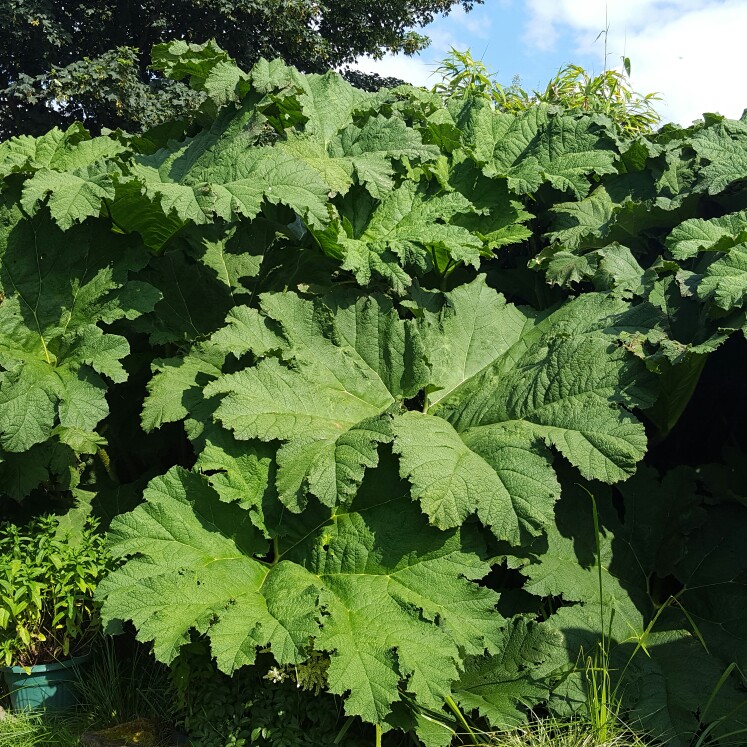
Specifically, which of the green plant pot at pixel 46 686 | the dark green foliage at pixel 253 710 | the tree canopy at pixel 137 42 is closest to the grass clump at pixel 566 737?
the dark green foliage at pixel 253 710

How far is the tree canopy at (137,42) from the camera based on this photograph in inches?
560

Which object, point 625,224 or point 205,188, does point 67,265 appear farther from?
point 625,224

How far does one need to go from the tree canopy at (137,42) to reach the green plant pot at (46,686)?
38.5 ft

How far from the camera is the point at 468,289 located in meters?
3.66

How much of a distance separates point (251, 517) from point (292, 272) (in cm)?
130

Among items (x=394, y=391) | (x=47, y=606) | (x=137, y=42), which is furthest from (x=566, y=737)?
(x=137, y=42)

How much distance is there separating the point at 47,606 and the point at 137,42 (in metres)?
16.6

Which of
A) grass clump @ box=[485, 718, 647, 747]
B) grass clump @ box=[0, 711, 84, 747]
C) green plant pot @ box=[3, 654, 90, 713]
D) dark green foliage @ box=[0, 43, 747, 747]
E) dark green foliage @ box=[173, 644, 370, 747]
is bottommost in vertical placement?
grass clump @ box=[0, 711, 84, 747]

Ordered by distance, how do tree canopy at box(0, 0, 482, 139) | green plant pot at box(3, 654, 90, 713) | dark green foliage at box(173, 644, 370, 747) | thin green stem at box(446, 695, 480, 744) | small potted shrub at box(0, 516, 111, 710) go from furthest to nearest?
tree canopy at box(0, 0, 482, 139) → green plant pot at box(3, 654, 90, 713) → small potted shrub at box(0, 516, 111, 710) → dark green foliage at box(173, 644, 370, 747) → thin green stem at box(446, 695, 480, 744)

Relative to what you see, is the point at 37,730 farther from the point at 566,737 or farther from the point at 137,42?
the point at 137,42

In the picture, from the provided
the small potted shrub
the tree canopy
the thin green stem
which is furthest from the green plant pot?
the tree canopy

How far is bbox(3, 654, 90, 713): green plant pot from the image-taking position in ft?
11.1

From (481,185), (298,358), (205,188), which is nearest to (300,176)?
(205,188)

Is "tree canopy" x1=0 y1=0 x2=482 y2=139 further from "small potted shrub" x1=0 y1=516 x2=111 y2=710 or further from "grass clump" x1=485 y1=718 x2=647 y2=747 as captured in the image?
"grass clump" x1=485 y1=718 x2=647 y2=747
